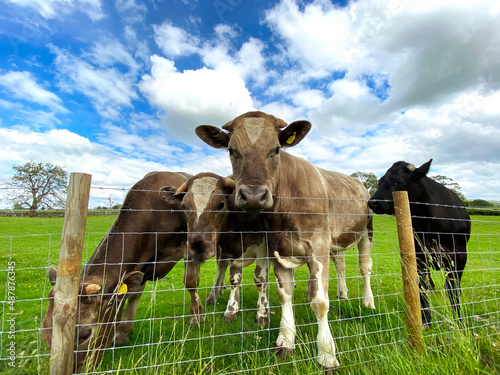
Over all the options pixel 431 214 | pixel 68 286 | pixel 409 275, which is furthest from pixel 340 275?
pixel 68 286

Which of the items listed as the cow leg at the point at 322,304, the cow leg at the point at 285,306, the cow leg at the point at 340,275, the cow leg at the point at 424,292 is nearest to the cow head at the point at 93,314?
the cow leg at the point at 285,306

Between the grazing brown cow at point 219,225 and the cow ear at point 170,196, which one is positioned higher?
the cow ear at point 170,196

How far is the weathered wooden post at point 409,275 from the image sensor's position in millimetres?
3359

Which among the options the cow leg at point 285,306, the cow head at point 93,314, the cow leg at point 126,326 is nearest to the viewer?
the cow head at point 93,314

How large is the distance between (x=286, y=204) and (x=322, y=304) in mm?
1474

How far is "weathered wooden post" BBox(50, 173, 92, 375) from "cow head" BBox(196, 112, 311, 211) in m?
1.68

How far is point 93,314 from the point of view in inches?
132

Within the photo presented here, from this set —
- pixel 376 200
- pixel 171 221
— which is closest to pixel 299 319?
pixel 376 200

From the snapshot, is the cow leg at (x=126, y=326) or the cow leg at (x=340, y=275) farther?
the cow leg at (x=340, y=275)

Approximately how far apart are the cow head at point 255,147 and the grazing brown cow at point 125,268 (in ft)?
3.76

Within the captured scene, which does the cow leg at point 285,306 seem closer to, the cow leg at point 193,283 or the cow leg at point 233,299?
the cow leg at point 233,299

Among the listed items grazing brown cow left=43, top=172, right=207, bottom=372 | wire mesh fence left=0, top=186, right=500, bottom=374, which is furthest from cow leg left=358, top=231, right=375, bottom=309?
grazing brown cow left=43, top=172, right=207, bottom=372

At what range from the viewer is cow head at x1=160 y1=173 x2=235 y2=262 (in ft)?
13.6

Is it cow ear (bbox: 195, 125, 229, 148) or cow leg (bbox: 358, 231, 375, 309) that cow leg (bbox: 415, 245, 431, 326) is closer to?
cow leg (bbox: 358, 231, 375, 309)
